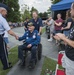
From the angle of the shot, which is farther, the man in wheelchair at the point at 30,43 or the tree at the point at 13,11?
the tree at the point at 13,11

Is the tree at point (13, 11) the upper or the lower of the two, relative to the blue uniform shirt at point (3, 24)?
lower

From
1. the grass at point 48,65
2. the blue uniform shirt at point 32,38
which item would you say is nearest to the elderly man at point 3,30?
the blue uniform shirt at point 32,38

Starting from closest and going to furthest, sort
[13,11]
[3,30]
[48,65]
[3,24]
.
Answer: [3,24], [3,30], [48,65], [13,11]

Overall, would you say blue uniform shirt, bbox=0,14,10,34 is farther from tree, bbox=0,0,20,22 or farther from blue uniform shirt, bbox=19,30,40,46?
tree, bbox=0,0,20,22

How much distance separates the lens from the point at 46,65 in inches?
272

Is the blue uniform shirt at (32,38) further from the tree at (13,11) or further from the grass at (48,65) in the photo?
the tree at (13,11)

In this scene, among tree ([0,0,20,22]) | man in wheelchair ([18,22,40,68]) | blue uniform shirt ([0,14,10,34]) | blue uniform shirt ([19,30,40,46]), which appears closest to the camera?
blue uniform shirt ([0,14,10,34])

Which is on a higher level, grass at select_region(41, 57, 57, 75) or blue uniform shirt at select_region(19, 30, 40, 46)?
blue uniform shirt at select_region(19, 30, 40, 46)

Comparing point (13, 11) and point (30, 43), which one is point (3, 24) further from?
point (13, 11)

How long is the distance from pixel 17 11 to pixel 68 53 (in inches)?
2491

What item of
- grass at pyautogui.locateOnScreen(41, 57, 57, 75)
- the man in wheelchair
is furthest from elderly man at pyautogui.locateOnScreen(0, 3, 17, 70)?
grass at pyautogui.locateOnScreen(41, 57, 57, 75)

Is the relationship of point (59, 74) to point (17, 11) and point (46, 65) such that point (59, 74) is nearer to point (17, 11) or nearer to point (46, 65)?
point (46, 65)

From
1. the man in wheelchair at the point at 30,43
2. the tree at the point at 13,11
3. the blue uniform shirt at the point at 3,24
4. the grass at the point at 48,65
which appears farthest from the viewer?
the tree at the point at 13,11

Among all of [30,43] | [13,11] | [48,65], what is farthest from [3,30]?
[13,11]
